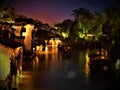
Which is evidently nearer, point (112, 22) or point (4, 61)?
point (4, 61)

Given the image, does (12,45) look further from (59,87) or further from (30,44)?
(30,44)

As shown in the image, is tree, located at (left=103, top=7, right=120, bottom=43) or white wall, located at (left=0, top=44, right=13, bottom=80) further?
tree, located at (left=103, top=7, right=120, bottom=43)

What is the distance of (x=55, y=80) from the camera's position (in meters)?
29.7

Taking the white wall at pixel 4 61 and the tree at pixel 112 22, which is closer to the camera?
the white wall at pixel 4 61

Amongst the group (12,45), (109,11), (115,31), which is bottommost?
(12,45)

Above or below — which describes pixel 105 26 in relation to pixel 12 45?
above

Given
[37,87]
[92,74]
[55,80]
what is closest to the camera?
[37,87]

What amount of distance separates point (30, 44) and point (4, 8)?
16.6 m

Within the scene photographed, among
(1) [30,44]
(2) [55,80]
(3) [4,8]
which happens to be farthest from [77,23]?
(2) [55,80]

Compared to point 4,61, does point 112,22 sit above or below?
above

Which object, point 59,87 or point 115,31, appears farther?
point 115,31

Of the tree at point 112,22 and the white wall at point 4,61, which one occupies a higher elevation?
the tree at point 112,22

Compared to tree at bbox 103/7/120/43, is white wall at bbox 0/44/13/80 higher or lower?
lower

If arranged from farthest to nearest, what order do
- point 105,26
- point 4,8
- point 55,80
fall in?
point 105,26, point 4,8, point 55,80
